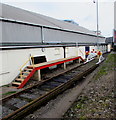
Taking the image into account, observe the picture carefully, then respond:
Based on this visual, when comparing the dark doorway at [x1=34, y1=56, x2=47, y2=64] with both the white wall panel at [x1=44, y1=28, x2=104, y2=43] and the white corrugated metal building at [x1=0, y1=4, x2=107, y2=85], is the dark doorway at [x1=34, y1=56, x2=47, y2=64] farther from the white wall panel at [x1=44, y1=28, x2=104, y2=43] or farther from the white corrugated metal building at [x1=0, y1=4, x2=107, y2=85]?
the white wall panel at [x1=44, y1=28, x2=104, y2=43]

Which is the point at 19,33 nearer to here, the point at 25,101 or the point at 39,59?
the point at 39,59

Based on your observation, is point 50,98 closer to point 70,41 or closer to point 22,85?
point 22,85

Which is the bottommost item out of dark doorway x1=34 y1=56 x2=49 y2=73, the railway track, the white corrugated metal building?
the railway track

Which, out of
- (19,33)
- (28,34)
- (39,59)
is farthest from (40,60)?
(19,33)

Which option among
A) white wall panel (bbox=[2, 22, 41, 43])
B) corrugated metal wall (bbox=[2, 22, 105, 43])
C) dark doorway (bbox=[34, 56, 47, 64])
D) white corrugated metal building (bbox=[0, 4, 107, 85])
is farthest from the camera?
dark doorway (bbox=[34, 56, 47, 64])

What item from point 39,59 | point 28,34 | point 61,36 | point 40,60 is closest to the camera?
point 28,34

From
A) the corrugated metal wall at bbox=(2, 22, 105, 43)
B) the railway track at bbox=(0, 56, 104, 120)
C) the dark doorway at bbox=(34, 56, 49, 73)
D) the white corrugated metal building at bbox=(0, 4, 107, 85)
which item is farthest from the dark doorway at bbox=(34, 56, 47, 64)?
the railway track at bbox=(0, 56, 104, 120)

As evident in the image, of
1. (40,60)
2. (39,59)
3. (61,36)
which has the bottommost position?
(40,60)

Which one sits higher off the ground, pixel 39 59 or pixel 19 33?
pixel 19 33

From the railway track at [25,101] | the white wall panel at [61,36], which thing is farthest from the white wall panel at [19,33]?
the railway track at [25,101]

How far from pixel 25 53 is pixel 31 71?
207cm

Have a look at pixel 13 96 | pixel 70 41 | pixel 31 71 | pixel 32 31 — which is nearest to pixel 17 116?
pixel 13 96

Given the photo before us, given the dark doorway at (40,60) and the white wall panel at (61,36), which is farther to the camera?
the white wall panel at (61,36)

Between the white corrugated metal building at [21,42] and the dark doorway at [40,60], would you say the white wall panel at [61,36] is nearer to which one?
the white corrugated metal building at [21,42]
